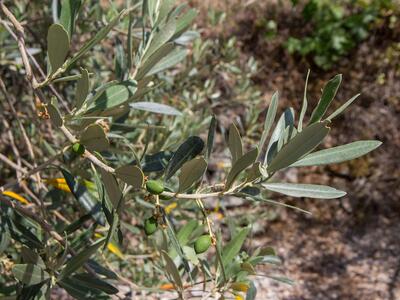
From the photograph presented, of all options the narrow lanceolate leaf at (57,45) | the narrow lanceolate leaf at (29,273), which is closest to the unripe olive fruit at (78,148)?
the narrow lanceolate leaf at (57,45)

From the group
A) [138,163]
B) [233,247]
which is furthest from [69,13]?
[233,247]

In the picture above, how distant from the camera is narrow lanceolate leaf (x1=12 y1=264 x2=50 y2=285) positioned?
797mm

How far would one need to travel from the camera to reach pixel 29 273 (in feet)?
2.67

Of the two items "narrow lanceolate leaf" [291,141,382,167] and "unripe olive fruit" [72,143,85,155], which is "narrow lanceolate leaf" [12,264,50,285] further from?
"narrow lanceolate leaf" [291,141,382,167]

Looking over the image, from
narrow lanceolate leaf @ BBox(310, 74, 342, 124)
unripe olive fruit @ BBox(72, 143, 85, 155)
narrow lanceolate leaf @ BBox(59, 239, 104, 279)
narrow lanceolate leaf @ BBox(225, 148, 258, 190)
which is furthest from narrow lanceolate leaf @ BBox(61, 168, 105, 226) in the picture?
narrow lanceolate leaf @ BBox(310, 74, 342, 124)

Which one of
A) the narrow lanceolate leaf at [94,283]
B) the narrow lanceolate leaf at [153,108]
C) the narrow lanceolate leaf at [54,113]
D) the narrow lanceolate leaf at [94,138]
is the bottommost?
the narrow lanceolate leaf at [94,283]

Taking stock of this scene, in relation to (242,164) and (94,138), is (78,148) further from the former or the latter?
(242,164)

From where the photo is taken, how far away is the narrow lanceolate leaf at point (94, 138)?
68 centimetres

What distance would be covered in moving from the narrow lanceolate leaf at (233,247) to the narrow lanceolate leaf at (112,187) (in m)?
0.36

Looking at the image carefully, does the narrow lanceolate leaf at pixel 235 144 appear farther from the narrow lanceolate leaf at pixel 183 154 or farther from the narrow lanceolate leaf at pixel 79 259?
the narrow lanceolate leaf at pixel 79 259

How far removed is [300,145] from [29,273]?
45 centimetres

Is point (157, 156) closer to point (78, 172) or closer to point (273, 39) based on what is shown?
point (78, 172)

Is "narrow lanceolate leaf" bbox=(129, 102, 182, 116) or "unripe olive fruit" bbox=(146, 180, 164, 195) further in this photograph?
"narrow lanceolate leaf" bbox=(129, 102, 182, 116)

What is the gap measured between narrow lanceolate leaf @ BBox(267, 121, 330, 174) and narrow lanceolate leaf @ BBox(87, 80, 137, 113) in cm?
25
